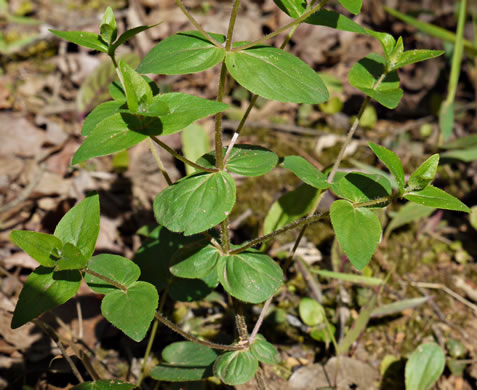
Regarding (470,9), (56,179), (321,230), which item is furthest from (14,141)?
(470,9)

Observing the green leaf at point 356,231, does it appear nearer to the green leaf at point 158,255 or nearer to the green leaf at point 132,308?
the green leaf at point 132,308

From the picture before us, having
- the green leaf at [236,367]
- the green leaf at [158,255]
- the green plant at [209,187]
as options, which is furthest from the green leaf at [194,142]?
the green leaf at [236,367]

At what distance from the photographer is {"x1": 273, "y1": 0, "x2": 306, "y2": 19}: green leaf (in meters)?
1.72

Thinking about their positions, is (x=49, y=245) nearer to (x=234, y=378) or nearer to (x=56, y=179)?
(x=234, y=378)

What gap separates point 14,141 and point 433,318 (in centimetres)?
338

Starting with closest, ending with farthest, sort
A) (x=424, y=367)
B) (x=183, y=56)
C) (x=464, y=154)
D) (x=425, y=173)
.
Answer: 1. (x=425, y=173)
2. (x=183, y=56)
3. (x=424, y=367)
4. (x=464, y=154)

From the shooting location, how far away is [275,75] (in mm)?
1610

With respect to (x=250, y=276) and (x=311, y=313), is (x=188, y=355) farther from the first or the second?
(x=311, y=313)

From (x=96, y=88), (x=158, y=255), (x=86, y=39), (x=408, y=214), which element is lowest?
(x=408, y=214)

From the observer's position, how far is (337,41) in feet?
16.0

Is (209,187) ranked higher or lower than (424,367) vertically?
higher

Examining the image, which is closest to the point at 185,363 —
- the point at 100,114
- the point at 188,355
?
the point at 188,355

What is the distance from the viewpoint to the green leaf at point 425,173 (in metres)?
1.57

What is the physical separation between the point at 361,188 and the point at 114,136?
968mm
